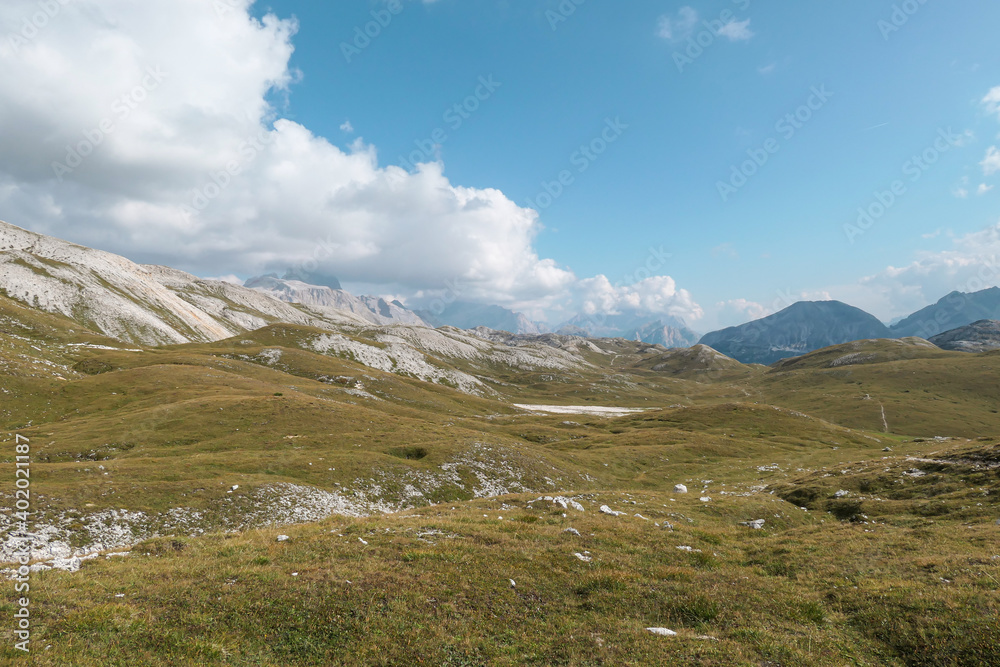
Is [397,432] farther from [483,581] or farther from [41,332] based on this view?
[41,332]

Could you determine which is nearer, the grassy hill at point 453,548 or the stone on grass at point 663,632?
the grassy hill at point 453,548

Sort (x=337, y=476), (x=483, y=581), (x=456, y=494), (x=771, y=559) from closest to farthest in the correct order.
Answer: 1. (x=483, y=581)
2. (x=771, y=559)
3. (x=337, y=476)
4. (x=456, y=494)

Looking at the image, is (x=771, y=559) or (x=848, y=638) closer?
(x=848, y=638)

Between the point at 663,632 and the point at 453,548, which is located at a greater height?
the point at 453,548

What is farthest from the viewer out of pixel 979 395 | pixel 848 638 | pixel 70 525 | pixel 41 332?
pixel 979 395

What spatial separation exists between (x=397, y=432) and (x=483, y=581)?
43706 millimetres

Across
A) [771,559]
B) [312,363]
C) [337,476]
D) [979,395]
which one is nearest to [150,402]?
[337,476]

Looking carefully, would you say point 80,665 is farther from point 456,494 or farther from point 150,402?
point 150,402

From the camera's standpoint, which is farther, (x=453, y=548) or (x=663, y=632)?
(x=453, y=548)

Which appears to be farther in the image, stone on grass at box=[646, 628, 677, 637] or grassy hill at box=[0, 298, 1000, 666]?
stone on grass at box=[646, 628, 677, 637]

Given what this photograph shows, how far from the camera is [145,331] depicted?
17575 centimetres

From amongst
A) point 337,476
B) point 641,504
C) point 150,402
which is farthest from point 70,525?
point 150,402

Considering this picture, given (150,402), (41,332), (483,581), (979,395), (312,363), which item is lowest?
(979,395)

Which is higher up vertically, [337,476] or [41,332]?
[41,332]
